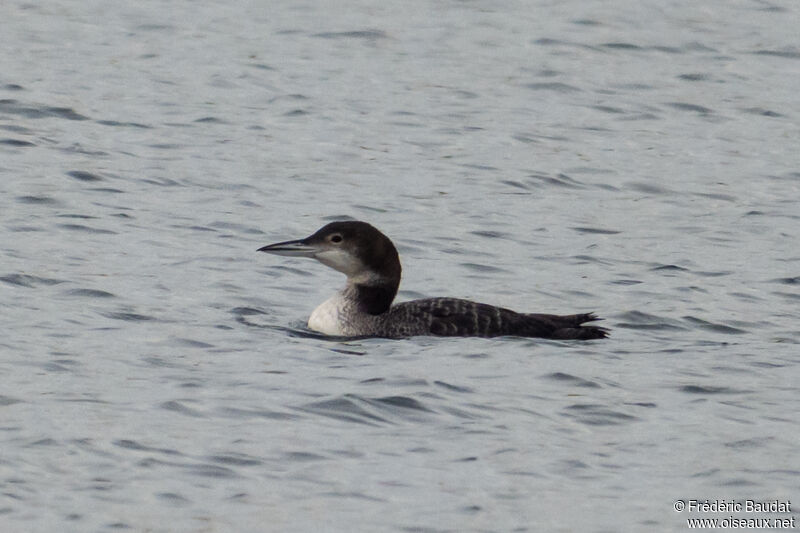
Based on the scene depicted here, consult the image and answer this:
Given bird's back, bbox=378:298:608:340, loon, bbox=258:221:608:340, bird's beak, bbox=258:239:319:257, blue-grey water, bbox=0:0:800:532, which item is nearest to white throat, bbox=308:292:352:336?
loon, bbox=258:221:608:340

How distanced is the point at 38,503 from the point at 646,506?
272 centimetres

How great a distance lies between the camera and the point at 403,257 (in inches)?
530

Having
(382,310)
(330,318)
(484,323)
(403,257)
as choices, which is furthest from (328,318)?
(403,257)

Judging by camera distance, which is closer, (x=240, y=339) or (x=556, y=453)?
(x=556, y=453)

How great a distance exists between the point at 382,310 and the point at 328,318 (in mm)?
513

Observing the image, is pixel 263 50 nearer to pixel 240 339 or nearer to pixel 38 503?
pixel 240 339

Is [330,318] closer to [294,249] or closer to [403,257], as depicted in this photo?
[294,249]

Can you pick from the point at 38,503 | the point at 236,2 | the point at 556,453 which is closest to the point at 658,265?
the point at 556,453

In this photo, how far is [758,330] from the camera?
A: 453 inches

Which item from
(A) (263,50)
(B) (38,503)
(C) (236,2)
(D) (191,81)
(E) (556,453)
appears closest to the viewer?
(B) (38,503)

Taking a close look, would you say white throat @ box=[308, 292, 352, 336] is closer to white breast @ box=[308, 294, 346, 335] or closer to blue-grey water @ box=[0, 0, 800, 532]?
white breast @ box=[308, 294, 346, 335]

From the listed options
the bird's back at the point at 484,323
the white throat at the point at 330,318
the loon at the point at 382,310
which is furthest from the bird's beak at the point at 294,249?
the bird's back at the point at 484,323

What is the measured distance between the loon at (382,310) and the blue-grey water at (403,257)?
0.46ft

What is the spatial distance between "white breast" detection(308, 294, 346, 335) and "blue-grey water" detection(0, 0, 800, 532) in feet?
0.47
